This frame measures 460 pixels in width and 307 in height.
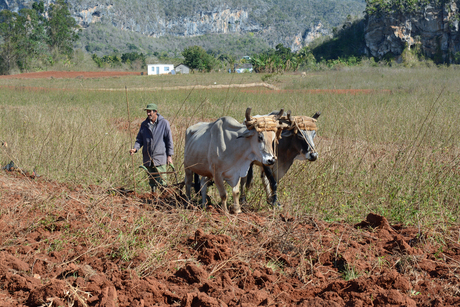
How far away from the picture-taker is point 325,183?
6.42 metres

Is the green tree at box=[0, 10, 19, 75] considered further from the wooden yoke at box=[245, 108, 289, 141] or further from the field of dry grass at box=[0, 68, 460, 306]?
the wooden yoke at box=[245, 108, 289, 141]

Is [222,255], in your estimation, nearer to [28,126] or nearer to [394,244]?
[394,244]

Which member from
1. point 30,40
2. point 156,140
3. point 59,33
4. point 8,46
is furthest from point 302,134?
point 59,33

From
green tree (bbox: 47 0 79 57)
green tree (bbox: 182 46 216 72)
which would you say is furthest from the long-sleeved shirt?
green tree (bbox: 47 0 79 57)

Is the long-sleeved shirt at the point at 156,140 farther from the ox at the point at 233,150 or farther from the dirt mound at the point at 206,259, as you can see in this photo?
the dirt mound at the point at 206,259

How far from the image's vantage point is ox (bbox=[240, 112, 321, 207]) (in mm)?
5828

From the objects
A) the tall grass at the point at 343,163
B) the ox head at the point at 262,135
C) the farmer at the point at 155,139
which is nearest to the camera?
the ox head at the point at 262,135

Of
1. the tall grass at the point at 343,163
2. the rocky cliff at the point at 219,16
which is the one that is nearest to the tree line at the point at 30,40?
the tall grass at the point at 343,163

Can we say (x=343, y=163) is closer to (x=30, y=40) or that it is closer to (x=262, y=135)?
(x=262, y=135)

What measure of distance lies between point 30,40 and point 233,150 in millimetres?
59385

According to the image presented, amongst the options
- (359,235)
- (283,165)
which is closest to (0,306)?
(359,235)

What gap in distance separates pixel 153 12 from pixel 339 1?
258 feet

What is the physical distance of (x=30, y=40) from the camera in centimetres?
5688

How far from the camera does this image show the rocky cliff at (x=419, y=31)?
144ft
